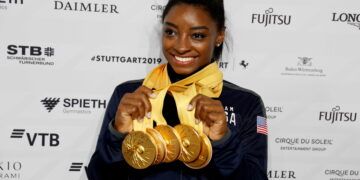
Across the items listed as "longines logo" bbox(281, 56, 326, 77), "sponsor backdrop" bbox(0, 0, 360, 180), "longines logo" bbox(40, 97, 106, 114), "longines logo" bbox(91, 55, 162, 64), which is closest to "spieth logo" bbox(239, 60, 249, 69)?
"sponsor backdrop" bbox(0, 0, 360, 180)

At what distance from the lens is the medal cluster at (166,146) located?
2.89ft

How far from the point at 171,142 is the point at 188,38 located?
269 millimetres

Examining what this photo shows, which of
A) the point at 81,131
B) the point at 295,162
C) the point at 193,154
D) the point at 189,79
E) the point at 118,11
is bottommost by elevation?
the point at 295,162

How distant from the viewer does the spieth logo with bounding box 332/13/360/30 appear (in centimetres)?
156

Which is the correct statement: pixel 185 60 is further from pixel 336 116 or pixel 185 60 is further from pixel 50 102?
pixel 336 116

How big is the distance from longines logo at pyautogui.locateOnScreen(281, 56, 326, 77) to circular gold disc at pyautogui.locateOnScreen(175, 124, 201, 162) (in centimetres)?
78

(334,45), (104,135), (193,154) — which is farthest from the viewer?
(334,45)

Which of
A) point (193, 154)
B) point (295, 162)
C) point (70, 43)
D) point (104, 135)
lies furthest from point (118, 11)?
point (295, 162)

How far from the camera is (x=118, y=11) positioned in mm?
1473

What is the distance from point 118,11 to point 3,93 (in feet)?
1.62

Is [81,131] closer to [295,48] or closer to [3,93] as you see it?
[3,93]

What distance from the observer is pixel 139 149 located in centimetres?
89

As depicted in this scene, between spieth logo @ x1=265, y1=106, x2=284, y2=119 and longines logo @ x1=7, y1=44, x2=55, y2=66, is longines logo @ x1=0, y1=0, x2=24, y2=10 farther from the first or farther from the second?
spieth logo @ x1=265, y1=106, x2=284, y2=119

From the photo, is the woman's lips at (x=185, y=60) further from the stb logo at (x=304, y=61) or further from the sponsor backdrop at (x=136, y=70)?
the stb logo at (x=304, y=61)
